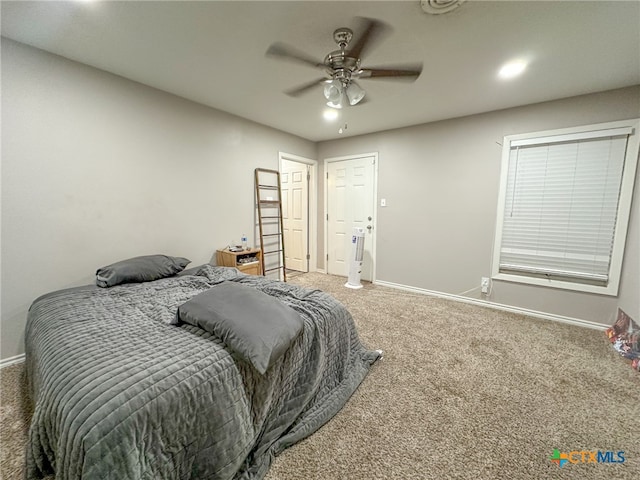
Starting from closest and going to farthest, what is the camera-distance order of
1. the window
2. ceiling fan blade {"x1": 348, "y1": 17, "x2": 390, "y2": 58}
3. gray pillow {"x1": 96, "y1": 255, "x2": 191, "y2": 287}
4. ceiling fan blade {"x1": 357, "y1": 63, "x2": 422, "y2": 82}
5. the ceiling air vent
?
the ceiling air vent, ceiling fan blade {"x1": 348, "y1": 17, "x2": 390, "y2": 58}, ceiling fan blade {"x1": 357, "y1": 63, "x2": 422, "y2": 82}, gray pillow {"x1": 96, "y1": 255, "x2": 191, "y2": 287}, the window

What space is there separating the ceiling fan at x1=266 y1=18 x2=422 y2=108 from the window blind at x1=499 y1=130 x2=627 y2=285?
2.07 metres

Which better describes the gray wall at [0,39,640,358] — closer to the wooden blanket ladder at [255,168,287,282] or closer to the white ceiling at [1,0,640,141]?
the wooden blanket ladder at [255,168,287,282]

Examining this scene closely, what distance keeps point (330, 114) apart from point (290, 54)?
5.21 feet

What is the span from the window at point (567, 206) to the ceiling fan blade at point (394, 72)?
6.28 ft

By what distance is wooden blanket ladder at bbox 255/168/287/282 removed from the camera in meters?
3.84

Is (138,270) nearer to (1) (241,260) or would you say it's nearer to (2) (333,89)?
(1) (241,260)

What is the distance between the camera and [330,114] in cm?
329

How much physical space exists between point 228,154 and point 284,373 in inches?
114

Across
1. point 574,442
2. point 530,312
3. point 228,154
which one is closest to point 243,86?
point 228,154

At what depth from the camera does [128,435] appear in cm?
86

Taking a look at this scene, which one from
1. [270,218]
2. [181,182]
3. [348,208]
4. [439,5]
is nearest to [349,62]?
[439,5]

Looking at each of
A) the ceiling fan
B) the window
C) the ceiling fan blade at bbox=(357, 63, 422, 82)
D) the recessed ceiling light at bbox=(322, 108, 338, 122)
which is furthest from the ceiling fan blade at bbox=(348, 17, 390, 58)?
the window

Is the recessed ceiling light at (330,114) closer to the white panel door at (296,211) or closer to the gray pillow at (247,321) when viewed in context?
the white panel door at (296,211)

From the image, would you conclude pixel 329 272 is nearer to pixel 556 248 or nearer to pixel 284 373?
pixel 556 248
